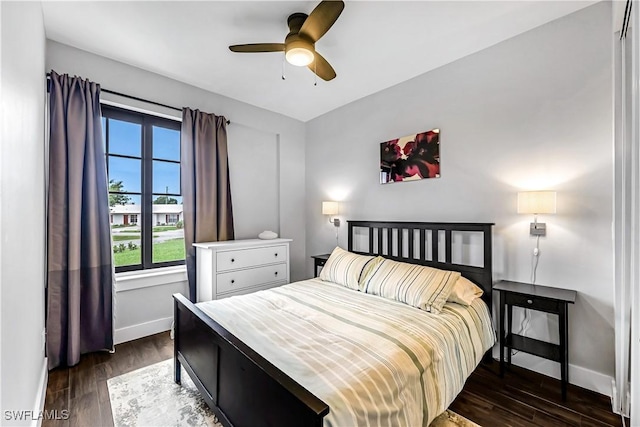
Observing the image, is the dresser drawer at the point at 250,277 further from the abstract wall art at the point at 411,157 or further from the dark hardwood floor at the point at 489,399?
the abstract wall art at the point at 411,157

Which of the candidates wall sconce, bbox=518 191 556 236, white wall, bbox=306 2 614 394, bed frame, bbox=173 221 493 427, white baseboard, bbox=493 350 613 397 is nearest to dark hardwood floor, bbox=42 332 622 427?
white baseboard, bbox=493 350 613 397

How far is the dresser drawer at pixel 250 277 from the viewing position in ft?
10.2

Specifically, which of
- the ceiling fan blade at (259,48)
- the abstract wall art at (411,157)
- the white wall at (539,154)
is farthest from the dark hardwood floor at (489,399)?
the ceiling fan blade at (259,48)

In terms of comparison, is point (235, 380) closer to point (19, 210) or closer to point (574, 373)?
point (19, 210)

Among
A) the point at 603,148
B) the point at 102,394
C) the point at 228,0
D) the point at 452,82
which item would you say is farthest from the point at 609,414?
the point at 228,0

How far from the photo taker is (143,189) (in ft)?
10.3

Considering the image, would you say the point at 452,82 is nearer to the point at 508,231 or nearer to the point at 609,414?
the point at 508,231

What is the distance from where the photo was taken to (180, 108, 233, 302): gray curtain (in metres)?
3.24

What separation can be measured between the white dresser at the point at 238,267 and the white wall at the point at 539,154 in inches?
61.9

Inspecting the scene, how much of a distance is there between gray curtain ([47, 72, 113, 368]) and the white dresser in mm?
853

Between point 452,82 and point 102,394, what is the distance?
157 inches

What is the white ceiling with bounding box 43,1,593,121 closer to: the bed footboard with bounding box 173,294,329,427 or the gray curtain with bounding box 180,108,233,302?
the gray curtain with bounding box 180,108,233,302

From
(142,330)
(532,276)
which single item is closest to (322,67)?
(532,276)

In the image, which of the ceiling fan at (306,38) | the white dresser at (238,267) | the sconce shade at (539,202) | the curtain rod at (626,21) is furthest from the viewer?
the white dresser at (238,267)
